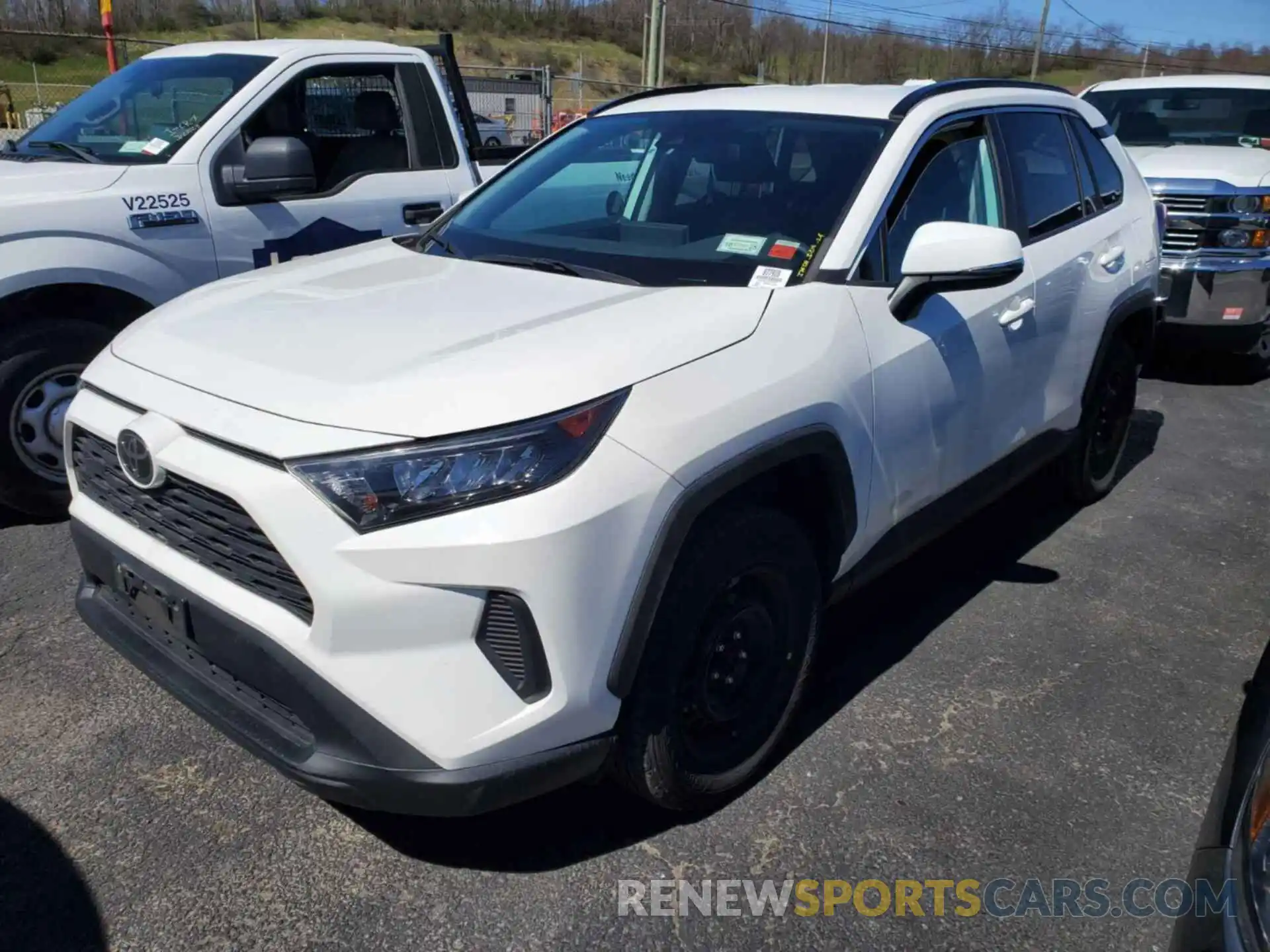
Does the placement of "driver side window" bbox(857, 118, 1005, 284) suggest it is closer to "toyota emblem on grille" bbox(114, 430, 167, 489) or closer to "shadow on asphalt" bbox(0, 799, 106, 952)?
"toyota emblem on grille" bbox(114, 430, 167, 489)

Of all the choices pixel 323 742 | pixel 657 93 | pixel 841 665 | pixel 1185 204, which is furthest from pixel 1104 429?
pixel 323 742

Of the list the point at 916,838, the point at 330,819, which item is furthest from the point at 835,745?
the point at 330,819

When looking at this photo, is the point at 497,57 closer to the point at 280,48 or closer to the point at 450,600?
the point at 280,48

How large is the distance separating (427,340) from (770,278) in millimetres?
920

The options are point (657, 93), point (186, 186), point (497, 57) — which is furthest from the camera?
point (497, 57)

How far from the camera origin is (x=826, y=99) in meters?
3.29

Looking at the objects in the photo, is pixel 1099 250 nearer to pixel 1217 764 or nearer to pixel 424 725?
pixel 1217 764

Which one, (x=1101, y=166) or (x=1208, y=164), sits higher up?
(x=1101, y=166)

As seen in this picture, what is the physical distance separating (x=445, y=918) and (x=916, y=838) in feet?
3.83

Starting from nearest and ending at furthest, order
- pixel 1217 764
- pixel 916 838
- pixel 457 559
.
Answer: pixel 457 559 → pixel 916 838 → pixel 1217 764

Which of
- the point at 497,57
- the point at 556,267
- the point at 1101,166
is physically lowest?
the point at 556,267

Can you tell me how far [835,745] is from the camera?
9.77 feet

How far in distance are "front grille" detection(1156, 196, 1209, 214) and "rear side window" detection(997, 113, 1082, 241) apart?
9.92 feet

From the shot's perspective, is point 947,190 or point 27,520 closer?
point 947,190
